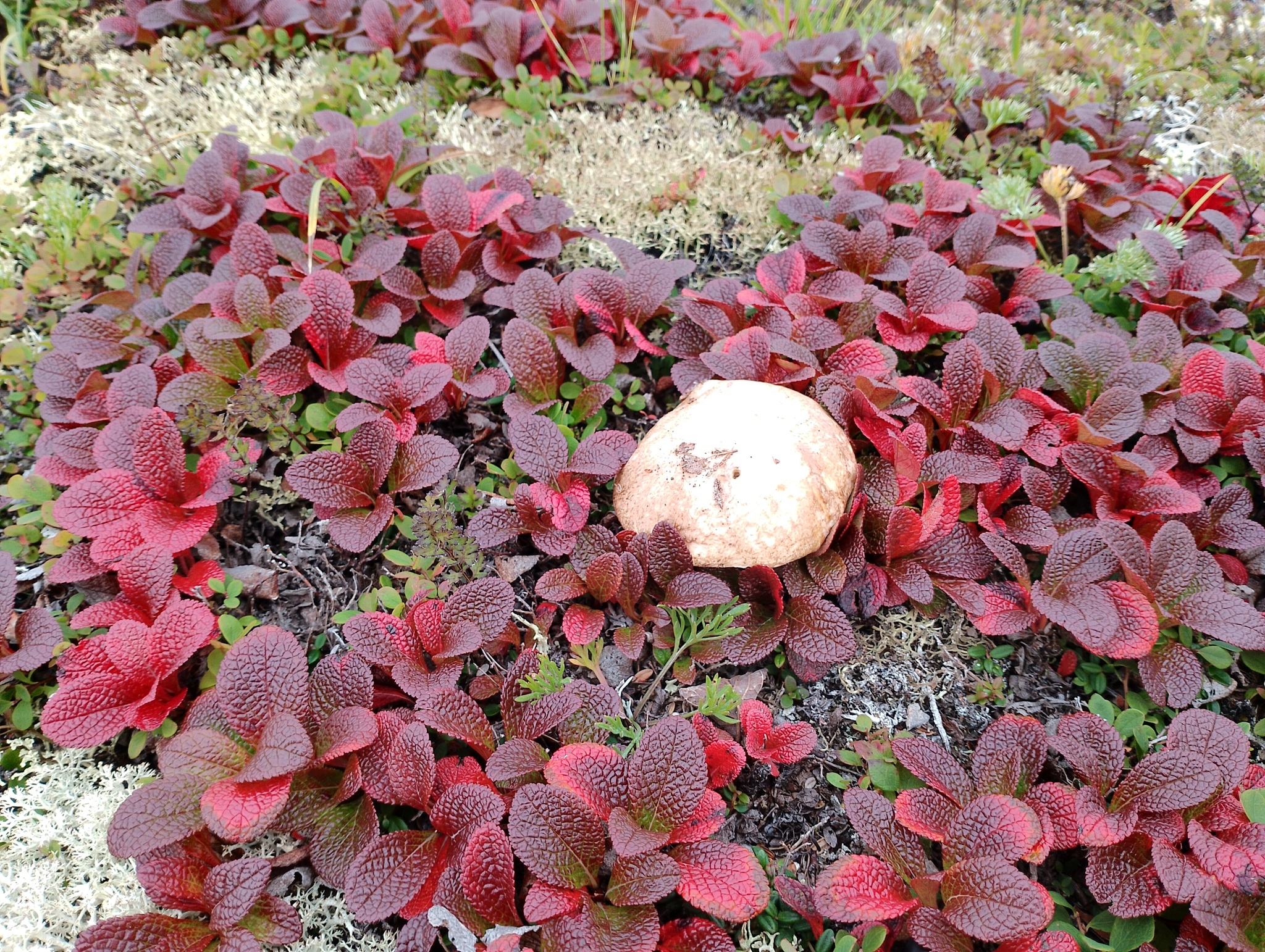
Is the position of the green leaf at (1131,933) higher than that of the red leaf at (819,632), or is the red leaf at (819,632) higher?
the red leaf at (819,632)

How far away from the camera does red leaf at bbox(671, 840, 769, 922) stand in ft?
5.10

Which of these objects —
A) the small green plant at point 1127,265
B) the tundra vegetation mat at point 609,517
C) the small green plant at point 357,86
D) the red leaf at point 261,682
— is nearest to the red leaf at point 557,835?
the tundra vegetation mat at point 609,517

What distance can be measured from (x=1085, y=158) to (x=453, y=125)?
7.87 feet

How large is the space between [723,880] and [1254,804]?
1.12 meters

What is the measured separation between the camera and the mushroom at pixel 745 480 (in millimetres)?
1946

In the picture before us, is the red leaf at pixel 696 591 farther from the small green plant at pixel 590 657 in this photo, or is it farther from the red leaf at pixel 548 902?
the red leaf at pixel 548 902

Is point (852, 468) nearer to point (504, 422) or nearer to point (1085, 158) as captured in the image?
point (504, 422)

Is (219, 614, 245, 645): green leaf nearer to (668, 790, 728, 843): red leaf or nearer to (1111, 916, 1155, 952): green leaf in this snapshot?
(668, 790, 728, 843): red leaf

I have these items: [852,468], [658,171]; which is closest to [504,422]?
[852,468]

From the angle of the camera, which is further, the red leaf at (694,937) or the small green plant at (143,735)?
the small green plant at (143,735)

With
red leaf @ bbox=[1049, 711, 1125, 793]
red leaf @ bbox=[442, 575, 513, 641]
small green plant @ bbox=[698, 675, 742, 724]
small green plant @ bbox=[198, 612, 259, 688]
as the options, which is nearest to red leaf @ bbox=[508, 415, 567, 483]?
red leaf @ bbox=[442, 575, 513, 641]

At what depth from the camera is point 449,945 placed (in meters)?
1.65

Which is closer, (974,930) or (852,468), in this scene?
(974,930)

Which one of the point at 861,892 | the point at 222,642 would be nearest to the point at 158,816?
the point at 222,642
